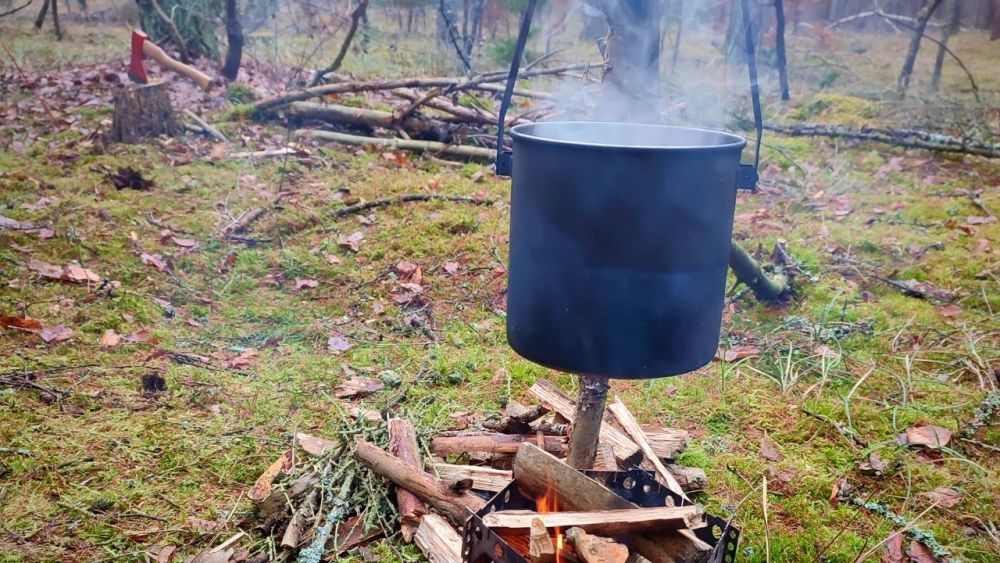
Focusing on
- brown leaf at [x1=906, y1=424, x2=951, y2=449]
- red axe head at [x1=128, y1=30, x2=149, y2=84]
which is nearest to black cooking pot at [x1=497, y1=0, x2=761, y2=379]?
brown leaf at [x1=906, y1=424, x2=951, y2=449]

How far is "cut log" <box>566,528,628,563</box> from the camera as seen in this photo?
1.97 m

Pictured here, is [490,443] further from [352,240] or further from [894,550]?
[352,240]

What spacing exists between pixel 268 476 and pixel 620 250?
190 centimetres

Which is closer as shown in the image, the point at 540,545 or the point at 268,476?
the point at 540,545

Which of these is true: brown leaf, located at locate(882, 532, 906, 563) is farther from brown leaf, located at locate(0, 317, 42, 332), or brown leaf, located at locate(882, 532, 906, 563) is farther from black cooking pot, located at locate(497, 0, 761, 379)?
brown leaf, located at locate(0, 317, 42, 332)

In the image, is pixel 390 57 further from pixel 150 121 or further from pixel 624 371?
pixel 624 371

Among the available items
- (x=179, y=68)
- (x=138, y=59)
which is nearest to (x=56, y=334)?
(x=138, y=59)

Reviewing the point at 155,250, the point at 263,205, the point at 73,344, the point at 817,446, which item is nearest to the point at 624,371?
the point at 817,446

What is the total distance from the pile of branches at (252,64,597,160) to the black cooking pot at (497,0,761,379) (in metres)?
5.87

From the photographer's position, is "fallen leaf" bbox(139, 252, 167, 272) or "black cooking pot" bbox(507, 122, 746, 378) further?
"fallen leaf" bbox(139, 252, 167, 272)

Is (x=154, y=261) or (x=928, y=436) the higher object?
(x=154, y=261)

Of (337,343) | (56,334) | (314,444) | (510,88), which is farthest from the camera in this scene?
(337,343)

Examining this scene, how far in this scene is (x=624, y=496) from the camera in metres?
2.54

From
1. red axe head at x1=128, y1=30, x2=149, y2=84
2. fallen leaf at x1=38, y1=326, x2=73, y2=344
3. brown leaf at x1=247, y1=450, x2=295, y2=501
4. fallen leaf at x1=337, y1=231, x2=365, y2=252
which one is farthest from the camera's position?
red axe head at x1=128, y1=30, x2=149, y2=84
